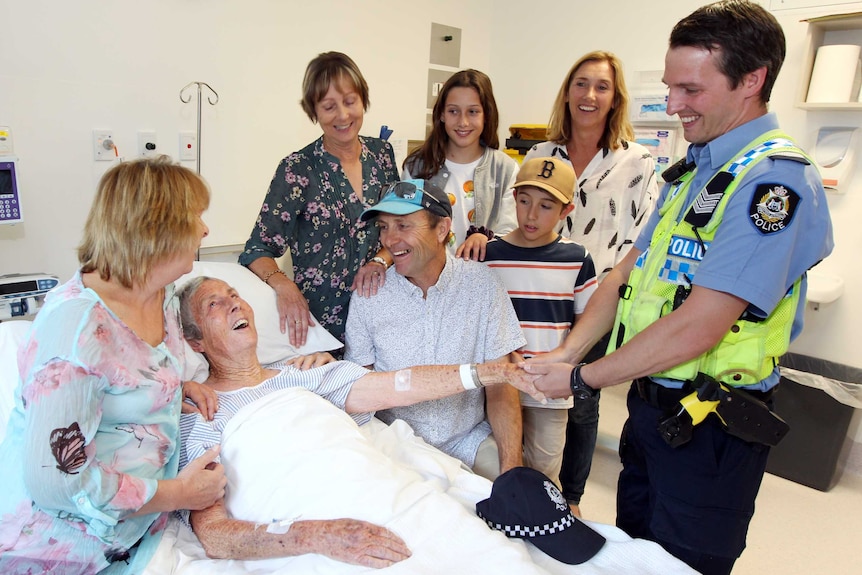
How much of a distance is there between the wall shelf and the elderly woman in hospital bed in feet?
7.61

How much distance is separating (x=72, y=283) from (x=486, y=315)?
116cm

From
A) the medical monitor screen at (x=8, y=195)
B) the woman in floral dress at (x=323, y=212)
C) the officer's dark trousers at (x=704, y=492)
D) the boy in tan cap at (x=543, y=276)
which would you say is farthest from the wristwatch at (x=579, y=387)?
the medical monitor screen at (x=8, y=195)

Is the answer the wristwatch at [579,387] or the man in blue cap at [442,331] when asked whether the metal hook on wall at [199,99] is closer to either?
the man in blue cap at [442,331]

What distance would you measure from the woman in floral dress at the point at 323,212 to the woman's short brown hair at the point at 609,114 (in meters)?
0.82

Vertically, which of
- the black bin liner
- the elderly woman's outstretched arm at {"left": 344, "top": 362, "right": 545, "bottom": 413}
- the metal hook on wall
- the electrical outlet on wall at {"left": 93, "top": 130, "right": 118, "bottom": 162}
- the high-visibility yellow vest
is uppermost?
the metal hook on wall

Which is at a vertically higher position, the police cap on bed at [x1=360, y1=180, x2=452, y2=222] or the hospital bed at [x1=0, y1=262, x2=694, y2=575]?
the police cap on bed at [x1=360, y1=180, x2=452, y2=222]

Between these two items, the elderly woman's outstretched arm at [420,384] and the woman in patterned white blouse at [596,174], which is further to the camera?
the woman in patterned white blouse at [596,174]

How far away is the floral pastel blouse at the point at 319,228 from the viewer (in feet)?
6.88

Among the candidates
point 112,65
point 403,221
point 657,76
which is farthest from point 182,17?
point 657,76

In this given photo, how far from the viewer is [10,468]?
3.94 ft

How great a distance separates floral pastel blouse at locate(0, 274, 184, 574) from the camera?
1.09 m

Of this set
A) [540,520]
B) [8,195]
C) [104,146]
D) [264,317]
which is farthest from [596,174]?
[8,195]

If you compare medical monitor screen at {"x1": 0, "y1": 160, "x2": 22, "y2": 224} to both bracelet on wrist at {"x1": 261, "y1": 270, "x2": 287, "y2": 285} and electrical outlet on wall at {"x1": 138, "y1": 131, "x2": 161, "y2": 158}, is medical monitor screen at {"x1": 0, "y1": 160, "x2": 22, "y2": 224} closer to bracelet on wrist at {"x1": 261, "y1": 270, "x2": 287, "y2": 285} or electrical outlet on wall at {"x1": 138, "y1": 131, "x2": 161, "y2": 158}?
electrical outlet on wall at {"x1": 138, "y1": 131, "x2": 161, "y2": 158}

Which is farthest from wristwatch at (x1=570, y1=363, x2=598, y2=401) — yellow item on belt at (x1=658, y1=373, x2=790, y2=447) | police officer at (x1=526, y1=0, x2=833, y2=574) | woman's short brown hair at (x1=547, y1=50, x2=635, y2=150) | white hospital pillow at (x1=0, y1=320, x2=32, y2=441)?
white hospital pillow at (x1=0, y1=320, x2=32, y2=441)
